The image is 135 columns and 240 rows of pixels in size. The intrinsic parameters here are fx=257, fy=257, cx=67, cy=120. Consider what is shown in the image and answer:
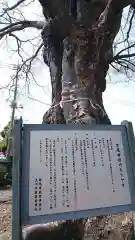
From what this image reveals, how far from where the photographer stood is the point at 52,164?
1733 millimetres

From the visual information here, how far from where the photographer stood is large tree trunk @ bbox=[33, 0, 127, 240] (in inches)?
145

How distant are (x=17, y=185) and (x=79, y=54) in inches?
112

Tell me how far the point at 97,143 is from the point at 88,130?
12 cm

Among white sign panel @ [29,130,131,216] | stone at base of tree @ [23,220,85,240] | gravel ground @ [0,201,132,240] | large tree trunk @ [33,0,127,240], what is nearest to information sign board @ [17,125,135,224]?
white sign panel @ [29,130,131,216]

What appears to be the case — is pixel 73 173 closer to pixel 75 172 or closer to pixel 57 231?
pixel 75 172

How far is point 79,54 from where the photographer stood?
4027mm

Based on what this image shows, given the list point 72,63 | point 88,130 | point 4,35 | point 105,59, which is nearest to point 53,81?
point 72,63

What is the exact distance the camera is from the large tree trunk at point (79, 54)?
3.69 metres

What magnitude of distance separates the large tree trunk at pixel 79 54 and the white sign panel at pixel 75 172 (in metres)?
1.45

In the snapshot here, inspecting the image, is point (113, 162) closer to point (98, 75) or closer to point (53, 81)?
point (98, 75)

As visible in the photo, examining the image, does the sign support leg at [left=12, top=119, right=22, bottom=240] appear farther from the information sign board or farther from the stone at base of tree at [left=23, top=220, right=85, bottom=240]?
the stone at base of tree at [left=23, top=220, right=85, bottom=240]

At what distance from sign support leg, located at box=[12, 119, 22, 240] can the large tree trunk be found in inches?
67.1

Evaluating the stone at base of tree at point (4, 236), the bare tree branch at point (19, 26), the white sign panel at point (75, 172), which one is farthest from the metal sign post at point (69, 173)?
the bare tree branch at point (19, 26)

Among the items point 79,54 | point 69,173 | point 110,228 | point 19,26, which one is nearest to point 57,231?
point 110,228
